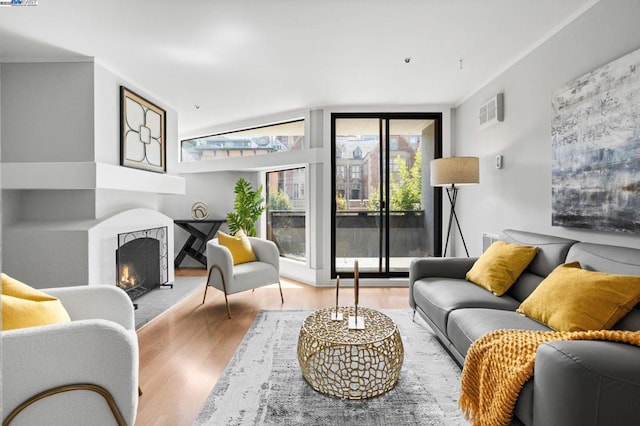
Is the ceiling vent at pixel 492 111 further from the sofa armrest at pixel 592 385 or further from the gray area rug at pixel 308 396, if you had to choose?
the sofa armrest at pixel 592 385

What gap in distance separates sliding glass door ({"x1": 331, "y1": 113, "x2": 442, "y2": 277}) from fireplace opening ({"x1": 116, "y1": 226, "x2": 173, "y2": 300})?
7.40 feet

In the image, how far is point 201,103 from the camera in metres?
4.55

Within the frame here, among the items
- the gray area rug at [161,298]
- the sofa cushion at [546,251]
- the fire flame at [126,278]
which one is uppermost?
the sofa cushion at [546,251]

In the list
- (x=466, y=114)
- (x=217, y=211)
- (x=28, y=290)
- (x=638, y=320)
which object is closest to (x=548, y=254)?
(x=638, y=320)

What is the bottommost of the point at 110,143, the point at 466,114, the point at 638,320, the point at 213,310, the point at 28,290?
the point at 213,310

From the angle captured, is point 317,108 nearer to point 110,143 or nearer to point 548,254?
point 110,143

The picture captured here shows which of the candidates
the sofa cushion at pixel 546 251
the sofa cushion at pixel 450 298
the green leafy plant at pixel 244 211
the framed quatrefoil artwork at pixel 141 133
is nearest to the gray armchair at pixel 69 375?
the sofa cushion at pixel 450 298

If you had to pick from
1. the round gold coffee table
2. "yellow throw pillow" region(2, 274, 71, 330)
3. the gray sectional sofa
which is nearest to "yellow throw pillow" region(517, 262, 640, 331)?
the gray sectional sofa

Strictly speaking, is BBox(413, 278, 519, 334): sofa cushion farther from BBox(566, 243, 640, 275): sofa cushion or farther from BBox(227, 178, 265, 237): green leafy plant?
BBox(227, 178, 265, 237): green leafy plant

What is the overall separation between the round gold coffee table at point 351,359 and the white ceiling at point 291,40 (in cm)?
216

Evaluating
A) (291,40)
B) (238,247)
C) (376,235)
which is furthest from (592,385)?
(376,235)

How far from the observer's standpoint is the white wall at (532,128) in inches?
85.5

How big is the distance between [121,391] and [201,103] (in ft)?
12.9

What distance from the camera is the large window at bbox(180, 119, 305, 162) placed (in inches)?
201
